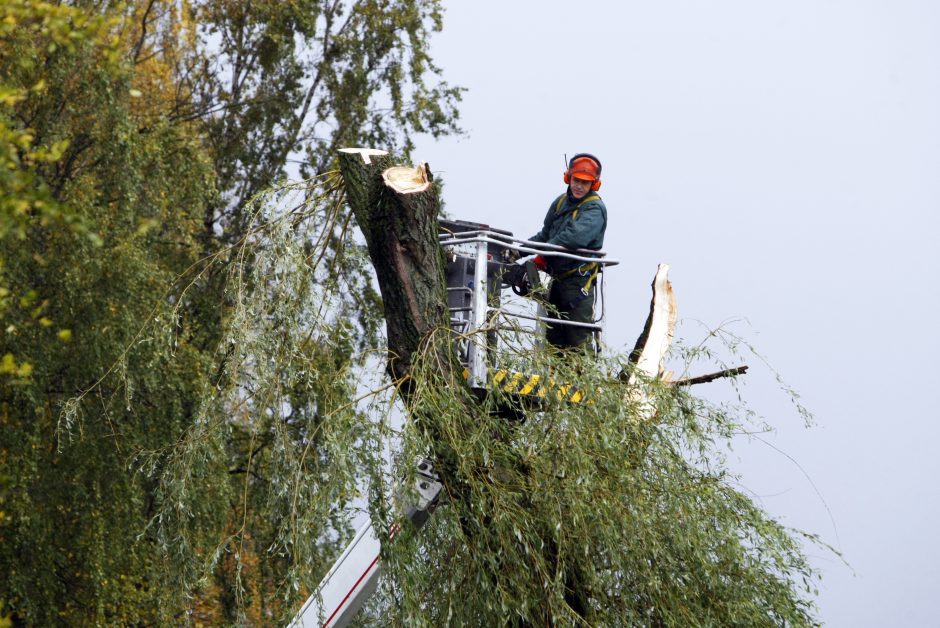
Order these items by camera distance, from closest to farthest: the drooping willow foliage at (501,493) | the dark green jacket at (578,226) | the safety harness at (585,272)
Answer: the drooping willow foliage at (501,493) → the dark green jacket at (578,226) → the safety harness at (585,272)

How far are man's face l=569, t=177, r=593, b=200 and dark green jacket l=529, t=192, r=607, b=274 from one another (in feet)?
0.12

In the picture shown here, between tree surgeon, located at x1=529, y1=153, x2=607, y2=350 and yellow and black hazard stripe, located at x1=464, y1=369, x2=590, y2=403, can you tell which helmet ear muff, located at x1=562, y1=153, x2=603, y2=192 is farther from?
yellow and black hazard stripe, located at x1=464, y1=369, x2=590, y2=403

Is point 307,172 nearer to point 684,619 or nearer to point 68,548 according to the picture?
point 68,548

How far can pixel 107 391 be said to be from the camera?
44.8 feet

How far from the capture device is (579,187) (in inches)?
329

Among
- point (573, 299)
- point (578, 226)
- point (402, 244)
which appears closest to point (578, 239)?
point (578, 226)

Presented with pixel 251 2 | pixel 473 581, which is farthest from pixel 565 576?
pixel 251 2

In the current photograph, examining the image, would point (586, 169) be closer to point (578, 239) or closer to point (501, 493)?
point (578, 239)

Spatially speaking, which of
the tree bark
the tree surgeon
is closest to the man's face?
the tree surgeon

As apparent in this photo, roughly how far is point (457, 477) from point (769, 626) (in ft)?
5.39

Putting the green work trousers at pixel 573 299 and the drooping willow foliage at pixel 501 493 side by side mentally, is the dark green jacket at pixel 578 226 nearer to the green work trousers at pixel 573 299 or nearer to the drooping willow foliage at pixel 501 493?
the green work trousers at pixel 573 299

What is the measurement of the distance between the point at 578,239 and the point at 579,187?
0.39 m

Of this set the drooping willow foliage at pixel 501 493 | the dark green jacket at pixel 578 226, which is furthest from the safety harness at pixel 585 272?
the drooping willow foliage at pixel 501 493

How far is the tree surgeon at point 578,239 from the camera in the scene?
816cm
